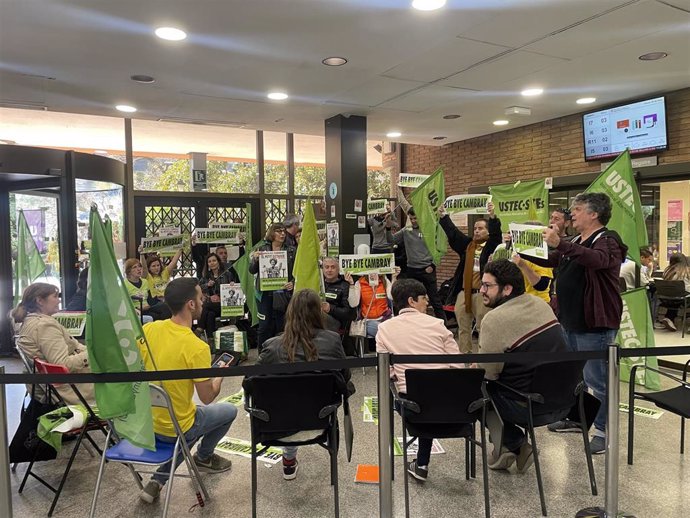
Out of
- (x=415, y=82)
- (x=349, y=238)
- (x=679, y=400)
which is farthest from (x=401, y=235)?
(x=679, y=400)

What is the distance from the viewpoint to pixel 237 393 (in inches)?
185

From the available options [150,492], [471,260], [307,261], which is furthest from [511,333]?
[471,260]

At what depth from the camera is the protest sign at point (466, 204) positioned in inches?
212

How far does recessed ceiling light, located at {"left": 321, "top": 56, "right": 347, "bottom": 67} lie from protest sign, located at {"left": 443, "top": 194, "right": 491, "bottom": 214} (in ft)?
6.05

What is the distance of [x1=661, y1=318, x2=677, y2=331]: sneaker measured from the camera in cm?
681

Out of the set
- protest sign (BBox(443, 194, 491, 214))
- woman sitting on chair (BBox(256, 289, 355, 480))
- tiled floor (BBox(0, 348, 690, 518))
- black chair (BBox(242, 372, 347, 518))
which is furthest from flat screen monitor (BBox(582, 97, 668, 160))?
black chair (BBox(242, 372, 347, 518))

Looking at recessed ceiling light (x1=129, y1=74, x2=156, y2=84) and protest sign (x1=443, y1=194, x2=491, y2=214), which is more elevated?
recessed ceiling light (x1=129, y1=74, x2=156, y2=84)

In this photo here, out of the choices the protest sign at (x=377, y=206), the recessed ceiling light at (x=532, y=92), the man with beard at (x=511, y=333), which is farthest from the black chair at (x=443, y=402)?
the recessed ceiling light at (x=532, y=92)

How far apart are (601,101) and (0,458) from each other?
262 inches

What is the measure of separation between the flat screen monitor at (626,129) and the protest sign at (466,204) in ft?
7.05

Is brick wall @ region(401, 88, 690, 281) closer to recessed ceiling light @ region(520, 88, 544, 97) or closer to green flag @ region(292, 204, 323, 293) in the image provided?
recessed ceiling light @ region(520, 88, 544, 97)

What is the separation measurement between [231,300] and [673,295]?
5546 millimetres

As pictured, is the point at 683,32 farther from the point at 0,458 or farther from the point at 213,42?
the point at 0,458

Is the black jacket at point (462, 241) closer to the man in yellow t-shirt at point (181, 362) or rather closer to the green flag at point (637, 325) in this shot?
the green flag at point (637, 325)
